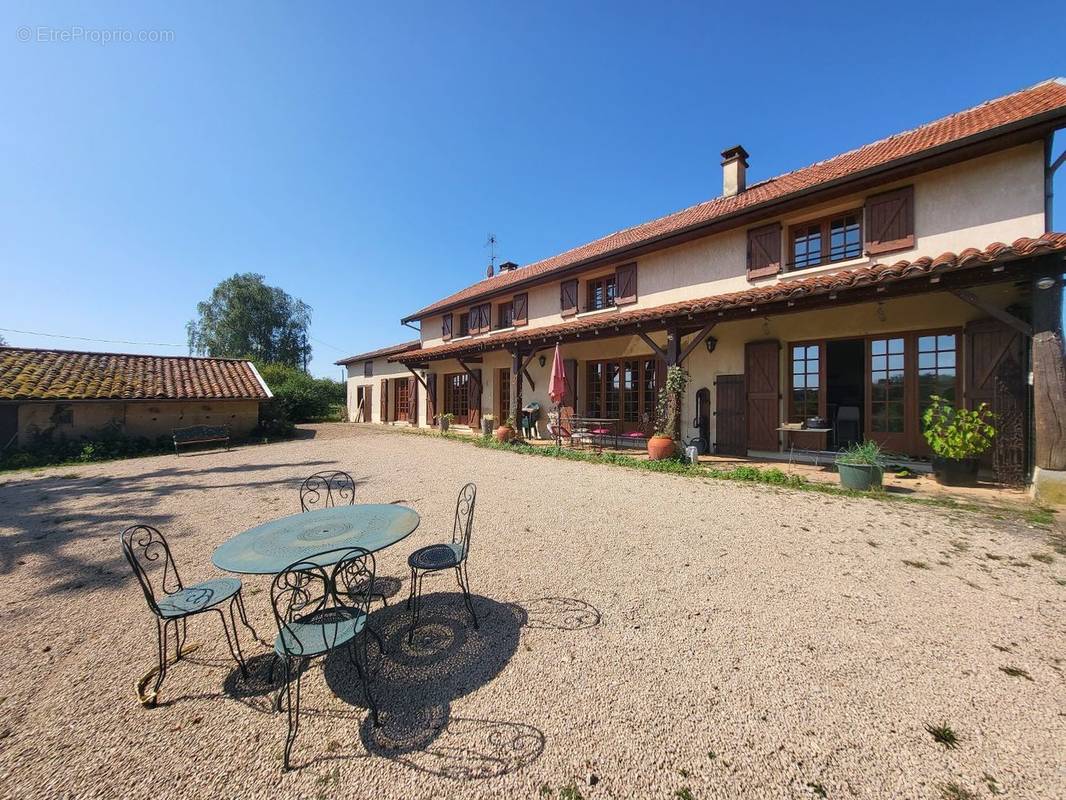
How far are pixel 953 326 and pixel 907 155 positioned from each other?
3.00 m

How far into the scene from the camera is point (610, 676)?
2.28m

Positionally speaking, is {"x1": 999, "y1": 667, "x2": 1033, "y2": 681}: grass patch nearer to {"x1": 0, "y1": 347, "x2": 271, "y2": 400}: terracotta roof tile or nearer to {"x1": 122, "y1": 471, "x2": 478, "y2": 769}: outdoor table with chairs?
{"x1": 122, "y1": 471, "x2": 478, "y2": 769}: outdoor table with chairs

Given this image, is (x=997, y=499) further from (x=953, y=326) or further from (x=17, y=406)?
(x=17, y=406)

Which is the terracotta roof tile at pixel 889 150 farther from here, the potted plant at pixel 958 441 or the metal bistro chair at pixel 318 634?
the metal bistro chair at pixel 318 634

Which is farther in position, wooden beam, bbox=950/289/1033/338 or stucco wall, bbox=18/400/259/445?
stucco wall, bbox=18/400/259/445

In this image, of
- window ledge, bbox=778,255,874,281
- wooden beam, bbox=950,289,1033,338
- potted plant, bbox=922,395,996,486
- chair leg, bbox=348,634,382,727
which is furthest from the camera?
window ledge, bbox=778,255,874,281

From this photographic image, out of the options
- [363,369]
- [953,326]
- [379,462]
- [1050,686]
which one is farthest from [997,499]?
[363,369]

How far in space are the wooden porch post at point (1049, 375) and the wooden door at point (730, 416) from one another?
418 centimetres

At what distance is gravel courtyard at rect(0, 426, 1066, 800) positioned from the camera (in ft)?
5.59

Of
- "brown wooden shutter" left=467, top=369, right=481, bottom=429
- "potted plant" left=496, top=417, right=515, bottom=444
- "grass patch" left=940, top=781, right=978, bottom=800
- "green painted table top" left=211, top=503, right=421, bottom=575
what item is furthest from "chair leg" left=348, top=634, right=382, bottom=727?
"brown wooden shutter" left=467, top=369, right=481, bottom=429

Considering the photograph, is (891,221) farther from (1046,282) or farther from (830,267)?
(1046,282)

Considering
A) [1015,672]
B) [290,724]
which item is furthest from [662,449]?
[290,724]

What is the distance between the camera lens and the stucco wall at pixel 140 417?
34.7 feet

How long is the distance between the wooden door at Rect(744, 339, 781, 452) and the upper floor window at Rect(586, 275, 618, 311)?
433cm
